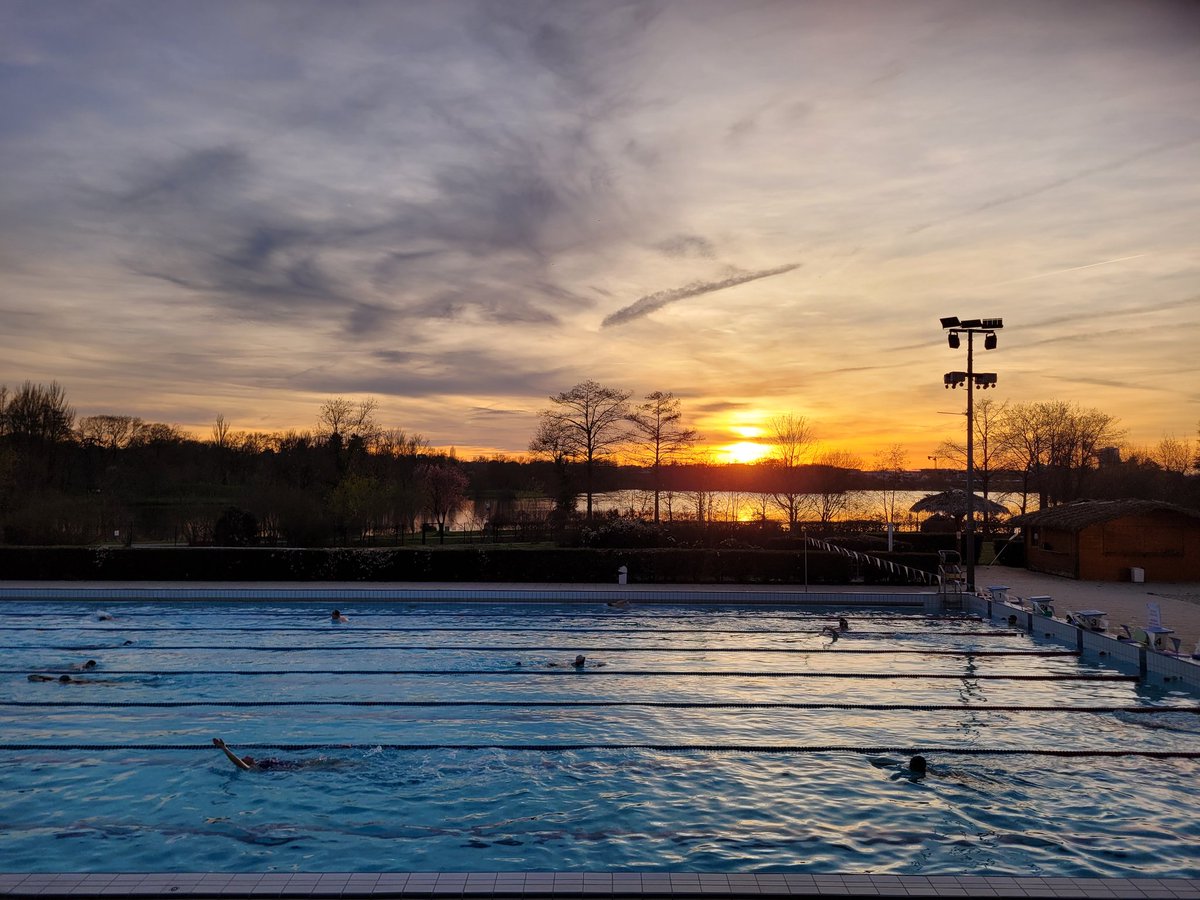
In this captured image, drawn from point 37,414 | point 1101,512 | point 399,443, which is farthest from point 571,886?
point 399,443

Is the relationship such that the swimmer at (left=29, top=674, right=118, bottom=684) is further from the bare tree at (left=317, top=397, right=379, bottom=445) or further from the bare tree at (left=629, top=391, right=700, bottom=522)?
the bare tree at (left=629, top=391, right=700, bottom=522)

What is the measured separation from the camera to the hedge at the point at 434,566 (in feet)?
67.4

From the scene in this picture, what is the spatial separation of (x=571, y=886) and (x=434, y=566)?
1677cm

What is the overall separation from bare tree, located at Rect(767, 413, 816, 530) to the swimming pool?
23156mm

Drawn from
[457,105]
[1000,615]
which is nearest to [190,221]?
[457,105]

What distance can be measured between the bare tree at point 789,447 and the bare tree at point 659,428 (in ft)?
16.4

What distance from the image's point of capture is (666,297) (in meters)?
25.8

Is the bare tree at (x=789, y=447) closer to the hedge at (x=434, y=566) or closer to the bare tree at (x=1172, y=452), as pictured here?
the hedge at (x=434, y=566)

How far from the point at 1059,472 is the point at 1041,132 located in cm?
3335

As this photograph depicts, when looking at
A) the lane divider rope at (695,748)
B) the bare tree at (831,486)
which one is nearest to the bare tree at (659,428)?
the bare tree at (831,486)

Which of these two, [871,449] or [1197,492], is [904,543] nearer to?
[1197,492]

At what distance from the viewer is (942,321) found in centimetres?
1814

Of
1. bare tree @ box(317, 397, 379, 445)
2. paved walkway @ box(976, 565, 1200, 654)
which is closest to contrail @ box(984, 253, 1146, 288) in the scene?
paved walkway @ box(976, 565, 1200, 654)

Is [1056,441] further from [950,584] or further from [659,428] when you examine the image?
[950,584]
